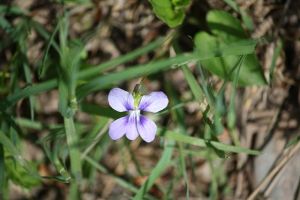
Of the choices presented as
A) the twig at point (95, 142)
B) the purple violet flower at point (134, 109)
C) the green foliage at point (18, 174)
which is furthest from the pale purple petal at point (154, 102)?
the green foliage at point (18, 174)

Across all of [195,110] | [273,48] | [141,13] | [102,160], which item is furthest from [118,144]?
[273,48]

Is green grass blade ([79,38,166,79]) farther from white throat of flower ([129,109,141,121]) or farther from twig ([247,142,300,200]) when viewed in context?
twig ([247,142,300,200])

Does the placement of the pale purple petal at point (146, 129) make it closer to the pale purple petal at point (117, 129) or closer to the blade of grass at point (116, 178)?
the pale purple petal at point (117, 129)

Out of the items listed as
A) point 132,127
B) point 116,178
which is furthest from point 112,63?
point 116,178

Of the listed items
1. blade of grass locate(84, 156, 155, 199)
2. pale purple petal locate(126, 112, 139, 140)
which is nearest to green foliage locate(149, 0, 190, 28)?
pale purple petal locate(126, 112, 139, 140)

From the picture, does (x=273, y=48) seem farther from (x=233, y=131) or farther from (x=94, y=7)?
(x=94, y=7)

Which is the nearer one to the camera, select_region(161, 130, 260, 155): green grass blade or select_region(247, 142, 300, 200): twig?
select_region(161, 130, 260, 155): green grass blade
